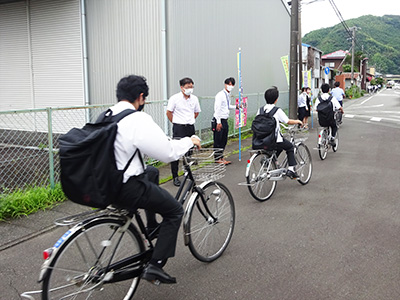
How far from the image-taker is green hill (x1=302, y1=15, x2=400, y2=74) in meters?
77.1

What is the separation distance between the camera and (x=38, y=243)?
4285mm

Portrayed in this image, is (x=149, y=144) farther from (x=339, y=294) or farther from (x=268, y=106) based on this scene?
(x=268, y=106)

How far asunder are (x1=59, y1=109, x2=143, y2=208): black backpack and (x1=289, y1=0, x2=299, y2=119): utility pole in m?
12.5

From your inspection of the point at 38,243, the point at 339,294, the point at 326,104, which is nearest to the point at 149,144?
the point at 339,294

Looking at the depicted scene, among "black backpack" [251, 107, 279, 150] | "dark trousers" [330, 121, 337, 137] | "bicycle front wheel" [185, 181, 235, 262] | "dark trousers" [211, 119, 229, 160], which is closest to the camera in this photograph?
"bicycle front wheel" [185, 181, 235, 262]

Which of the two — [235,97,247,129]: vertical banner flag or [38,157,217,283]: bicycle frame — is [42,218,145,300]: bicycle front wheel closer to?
[38,157,217,283]: bicycle frame

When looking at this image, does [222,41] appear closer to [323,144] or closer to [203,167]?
[323,144]

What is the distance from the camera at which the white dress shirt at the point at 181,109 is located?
6727 millimetres

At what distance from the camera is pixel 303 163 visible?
667 centimetres

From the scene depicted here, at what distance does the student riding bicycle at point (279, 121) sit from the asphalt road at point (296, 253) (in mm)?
503

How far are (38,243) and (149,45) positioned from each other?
25.1 ft

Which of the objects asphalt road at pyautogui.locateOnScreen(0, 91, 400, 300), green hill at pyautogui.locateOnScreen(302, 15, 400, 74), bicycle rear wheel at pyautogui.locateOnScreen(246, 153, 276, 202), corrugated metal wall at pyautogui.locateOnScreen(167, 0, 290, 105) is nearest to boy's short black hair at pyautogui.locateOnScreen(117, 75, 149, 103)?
asphalt road at pyautogui.locateOnScreen(0, 91, 400, 300)

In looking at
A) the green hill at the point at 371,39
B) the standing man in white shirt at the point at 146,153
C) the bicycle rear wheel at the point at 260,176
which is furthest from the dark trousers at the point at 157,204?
the green hill at the point at 371,39

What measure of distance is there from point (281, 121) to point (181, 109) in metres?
1.91
